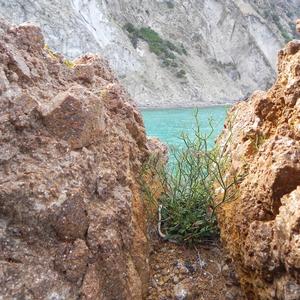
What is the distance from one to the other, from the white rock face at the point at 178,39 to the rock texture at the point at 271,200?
4047 centimetres

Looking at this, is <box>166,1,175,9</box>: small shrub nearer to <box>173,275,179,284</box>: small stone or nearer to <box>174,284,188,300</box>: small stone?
<box>173,275,179,284</box>: small stone

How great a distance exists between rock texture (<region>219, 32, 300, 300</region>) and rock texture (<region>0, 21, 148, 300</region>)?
735 mm

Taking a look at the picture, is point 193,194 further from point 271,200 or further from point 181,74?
point 181,74

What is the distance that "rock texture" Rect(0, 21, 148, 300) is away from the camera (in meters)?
2.62

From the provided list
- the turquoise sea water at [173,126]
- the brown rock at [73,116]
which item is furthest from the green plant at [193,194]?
the turquoise sea water at [173,126]

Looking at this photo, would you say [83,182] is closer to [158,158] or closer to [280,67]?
[158,158]

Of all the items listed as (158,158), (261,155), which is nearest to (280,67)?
(261,155)

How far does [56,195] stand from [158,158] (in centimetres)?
159

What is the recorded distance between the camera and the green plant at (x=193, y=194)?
3816 mm

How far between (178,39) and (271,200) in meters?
63.7

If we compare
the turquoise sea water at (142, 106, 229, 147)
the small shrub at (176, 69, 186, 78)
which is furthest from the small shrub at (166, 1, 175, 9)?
the turquoise sea water at (142, 106, 229, 147)

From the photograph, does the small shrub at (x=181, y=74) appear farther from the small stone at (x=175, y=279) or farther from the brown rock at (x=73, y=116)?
the brown rock at (x=73, y=116)

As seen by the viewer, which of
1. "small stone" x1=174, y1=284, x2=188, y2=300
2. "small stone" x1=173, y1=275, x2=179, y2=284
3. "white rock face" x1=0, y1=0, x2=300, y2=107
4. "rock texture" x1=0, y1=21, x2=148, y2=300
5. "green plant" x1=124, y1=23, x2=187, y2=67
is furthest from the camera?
"green plant" x1=124, y1=23, x2=187, y2=67

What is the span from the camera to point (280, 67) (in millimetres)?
4012
